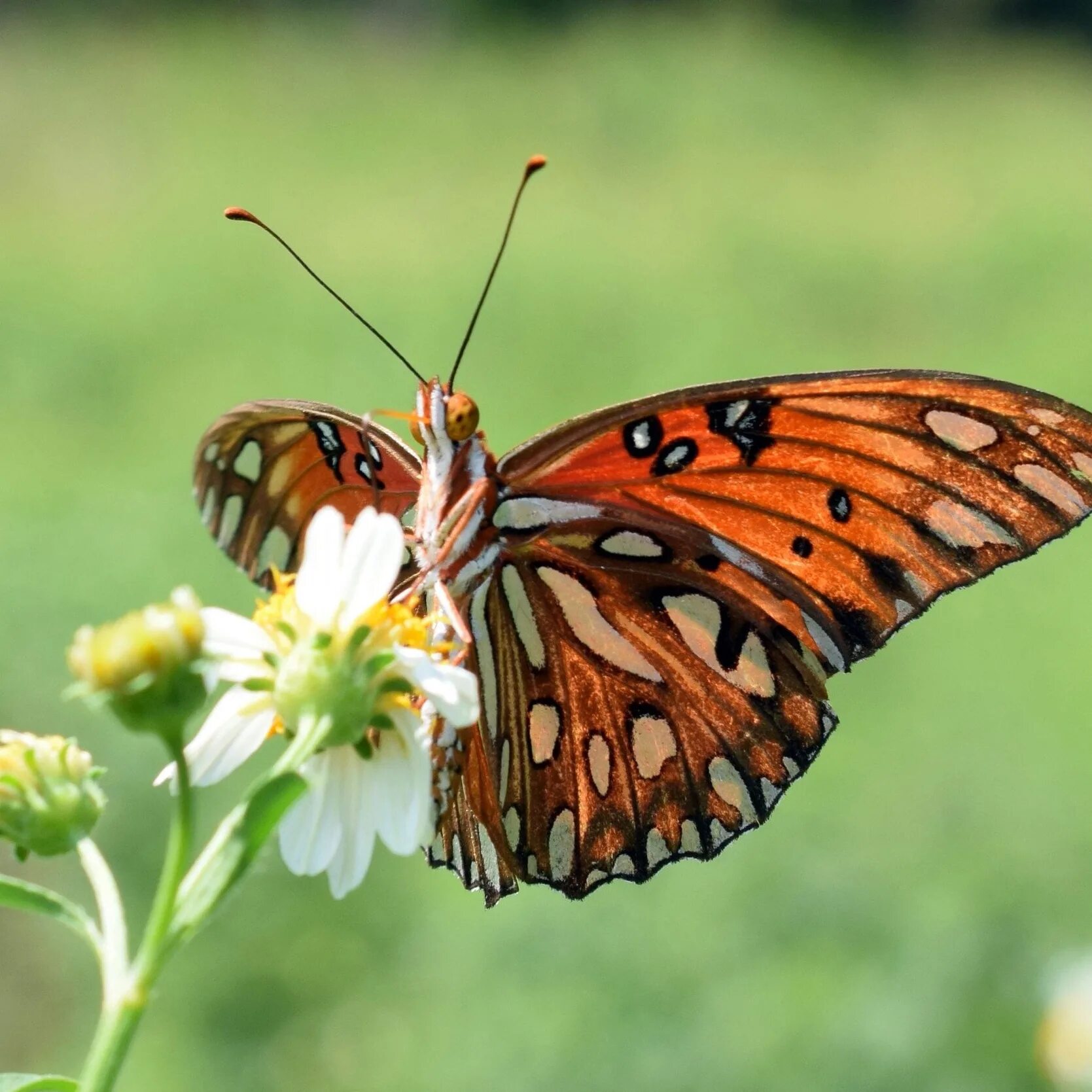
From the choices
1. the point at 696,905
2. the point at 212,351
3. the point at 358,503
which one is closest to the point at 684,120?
the point at 212,351

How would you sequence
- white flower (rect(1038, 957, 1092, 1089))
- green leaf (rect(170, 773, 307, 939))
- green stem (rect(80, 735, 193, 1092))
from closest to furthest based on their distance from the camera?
1. green stem (rect(80, 735, 193, 1092))
2. green leaf (rect(170, 773, 307, 939))
3. white flower (rect(1038, 957, 1092, 1089))

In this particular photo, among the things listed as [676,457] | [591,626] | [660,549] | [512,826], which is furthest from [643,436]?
[512,826]

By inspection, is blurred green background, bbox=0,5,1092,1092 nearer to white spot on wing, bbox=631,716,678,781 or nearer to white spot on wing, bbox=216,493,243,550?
white spot on wing, bbox=631,716,678,781

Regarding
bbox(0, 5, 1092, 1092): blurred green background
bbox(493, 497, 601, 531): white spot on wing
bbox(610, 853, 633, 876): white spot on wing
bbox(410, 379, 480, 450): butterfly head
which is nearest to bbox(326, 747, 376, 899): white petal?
bbox(410, 379, 480, 450): butterfly head

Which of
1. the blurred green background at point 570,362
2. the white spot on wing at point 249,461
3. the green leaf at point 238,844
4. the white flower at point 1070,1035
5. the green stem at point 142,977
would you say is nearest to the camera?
the green stem at point 142,977

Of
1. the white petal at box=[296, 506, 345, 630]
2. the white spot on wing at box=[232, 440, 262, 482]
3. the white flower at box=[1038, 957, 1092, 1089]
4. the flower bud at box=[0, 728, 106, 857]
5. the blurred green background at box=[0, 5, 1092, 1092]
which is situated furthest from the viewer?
the blurred green background at box=[0, 5, 1092, 1092]

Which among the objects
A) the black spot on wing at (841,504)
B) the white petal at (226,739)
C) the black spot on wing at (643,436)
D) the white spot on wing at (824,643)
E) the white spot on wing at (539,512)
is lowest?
the white petal at (226,739)

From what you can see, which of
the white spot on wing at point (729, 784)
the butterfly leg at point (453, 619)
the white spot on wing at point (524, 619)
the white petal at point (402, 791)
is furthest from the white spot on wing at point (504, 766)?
the white petal at point (402, 791)

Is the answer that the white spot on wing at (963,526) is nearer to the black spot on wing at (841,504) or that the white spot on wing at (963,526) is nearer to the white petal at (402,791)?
the black spot on wing at (841,504)
